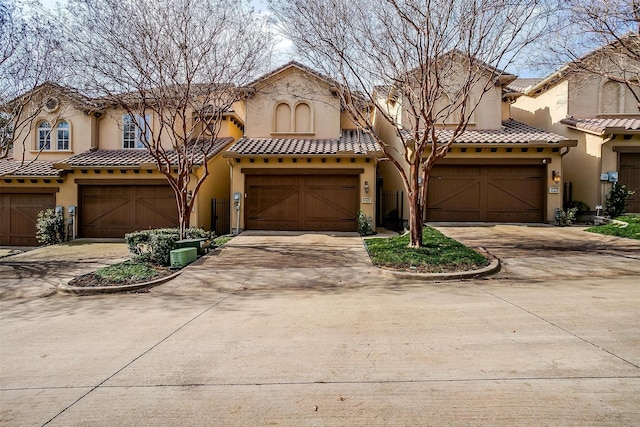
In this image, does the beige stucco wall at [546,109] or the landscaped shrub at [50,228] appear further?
the beige stucco wall at [546,109]

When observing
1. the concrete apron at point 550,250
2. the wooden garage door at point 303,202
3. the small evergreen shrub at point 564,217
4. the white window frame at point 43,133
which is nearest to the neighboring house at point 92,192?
the white window frame at point 43,133

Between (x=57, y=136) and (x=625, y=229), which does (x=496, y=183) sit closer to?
(x=625, y=229)

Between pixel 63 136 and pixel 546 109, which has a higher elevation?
pixel 546 109

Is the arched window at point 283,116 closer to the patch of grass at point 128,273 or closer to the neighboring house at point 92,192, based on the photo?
the neighboring house at point 92,192

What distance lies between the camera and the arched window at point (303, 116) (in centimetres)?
1712

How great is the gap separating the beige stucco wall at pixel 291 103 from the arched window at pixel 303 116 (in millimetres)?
165

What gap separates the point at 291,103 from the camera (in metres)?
17.1

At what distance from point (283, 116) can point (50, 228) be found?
10209 millimetres

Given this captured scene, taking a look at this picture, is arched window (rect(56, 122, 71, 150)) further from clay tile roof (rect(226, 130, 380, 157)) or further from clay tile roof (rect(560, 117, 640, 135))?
clay tile roof (rect(560, 117, 640, 135))

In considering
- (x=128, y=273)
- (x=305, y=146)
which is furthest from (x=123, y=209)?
(x=128, y=273)

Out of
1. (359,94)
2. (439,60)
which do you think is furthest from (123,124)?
(439,60)

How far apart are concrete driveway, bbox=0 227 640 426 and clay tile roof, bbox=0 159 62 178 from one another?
34.6ft

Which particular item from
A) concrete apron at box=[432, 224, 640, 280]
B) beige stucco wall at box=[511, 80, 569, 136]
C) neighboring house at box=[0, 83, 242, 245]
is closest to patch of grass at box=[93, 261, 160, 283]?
neighboring house at box=[0, 83, 242, 245]

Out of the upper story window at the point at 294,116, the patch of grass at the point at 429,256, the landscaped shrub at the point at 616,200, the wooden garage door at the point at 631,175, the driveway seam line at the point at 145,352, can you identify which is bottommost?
the driveway seam line at the point at 145,352
